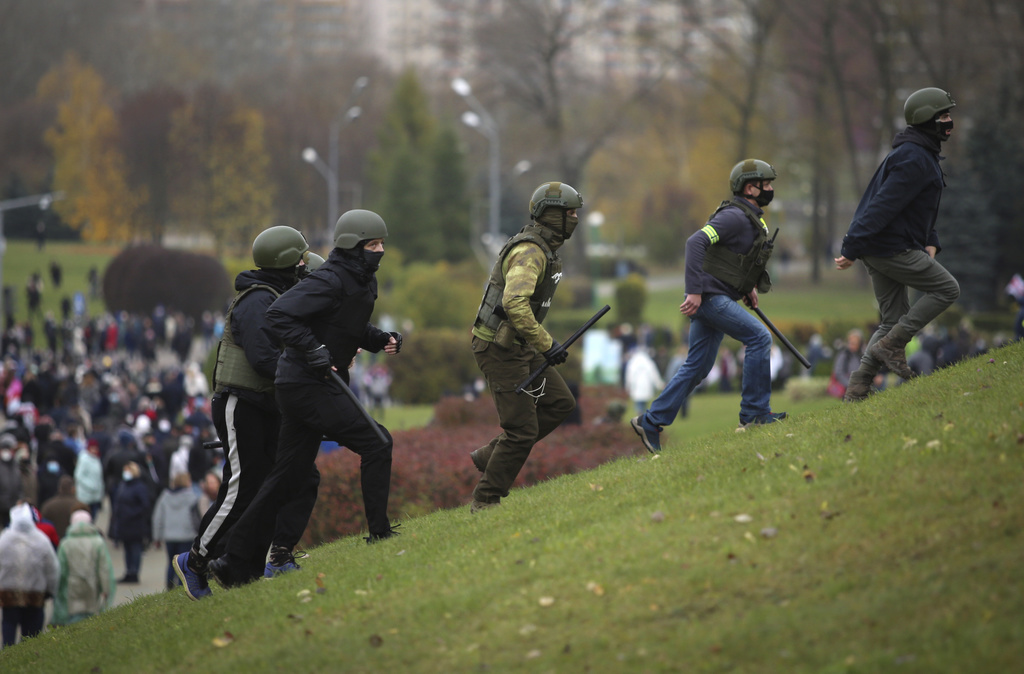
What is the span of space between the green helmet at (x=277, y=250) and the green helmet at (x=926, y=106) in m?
4.43

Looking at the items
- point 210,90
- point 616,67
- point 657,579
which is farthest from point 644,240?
point 657,579

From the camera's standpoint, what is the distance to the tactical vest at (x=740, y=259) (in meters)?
8.04

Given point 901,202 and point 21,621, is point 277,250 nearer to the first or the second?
point 901,202

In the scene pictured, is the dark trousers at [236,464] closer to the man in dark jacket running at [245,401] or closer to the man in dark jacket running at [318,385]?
the man in dark jacket running at [245,401]

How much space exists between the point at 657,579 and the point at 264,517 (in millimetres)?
2845

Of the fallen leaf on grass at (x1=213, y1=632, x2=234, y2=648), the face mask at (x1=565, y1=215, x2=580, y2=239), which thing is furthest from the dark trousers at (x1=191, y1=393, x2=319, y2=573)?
the face mask at (x1=565, y1=215, x2=580, y2=239)

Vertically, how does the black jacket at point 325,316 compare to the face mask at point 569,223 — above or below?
below

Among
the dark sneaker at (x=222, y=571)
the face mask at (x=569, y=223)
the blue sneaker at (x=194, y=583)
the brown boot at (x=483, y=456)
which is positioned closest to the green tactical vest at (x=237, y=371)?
the dark sneaker at (x=222, y=571)

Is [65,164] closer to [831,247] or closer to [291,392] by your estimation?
[831,247]

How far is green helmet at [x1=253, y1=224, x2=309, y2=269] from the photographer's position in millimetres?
7578

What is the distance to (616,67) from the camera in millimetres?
128500

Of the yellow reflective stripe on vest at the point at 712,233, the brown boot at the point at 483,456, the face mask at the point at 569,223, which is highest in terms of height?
the face mask at the point at 569,223

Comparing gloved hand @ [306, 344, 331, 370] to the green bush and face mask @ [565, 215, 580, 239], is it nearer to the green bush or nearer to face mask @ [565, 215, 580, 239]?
face mask @ [565, 215, 580, 239]

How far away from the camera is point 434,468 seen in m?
13.9
